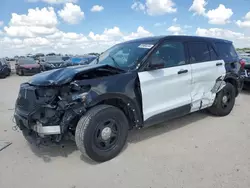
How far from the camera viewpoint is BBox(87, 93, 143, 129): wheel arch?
3.64 meters

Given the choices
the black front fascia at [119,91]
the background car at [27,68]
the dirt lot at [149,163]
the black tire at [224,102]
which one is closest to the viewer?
the dirt lot at [149,163]

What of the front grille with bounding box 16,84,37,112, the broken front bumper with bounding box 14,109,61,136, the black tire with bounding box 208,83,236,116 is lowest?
the black tire with bounding box 208,83,236,116

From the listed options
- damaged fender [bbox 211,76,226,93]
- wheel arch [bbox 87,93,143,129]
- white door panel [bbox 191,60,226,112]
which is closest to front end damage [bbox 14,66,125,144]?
wheel arch [bbox 87,93,143,129]

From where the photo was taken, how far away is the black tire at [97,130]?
10.7 feet

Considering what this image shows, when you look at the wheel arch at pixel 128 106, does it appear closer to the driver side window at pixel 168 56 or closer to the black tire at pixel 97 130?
the black tire at pixel 97 130

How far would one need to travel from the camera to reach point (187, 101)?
4.58 meters

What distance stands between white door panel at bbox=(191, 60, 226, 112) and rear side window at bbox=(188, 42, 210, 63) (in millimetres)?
98

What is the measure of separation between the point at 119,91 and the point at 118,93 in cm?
4

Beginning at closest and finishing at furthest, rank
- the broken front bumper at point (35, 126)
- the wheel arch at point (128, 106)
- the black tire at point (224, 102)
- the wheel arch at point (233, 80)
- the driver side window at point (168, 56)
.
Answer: the broken front bumper at point (35, 126), the wheel arch at point (128, 106), the driver side window at point (168, 56), the black tire at point (224, 102), the wheel arch at point (233, 80)

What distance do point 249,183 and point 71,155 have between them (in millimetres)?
2588

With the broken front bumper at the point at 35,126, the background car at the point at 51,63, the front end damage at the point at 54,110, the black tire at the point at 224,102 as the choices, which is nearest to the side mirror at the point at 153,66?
the front end damage at the point at 54,110

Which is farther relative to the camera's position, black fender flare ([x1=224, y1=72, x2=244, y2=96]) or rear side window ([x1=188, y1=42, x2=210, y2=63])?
black fender flare ([x1=224, y1=72, x2=244, y2=96])

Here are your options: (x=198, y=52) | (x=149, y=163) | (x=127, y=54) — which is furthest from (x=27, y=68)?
(x=149, y=163)

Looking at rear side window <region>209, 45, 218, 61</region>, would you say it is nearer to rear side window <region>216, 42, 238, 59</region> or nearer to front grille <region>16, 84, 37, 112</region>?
→ rear side window <region>216, 42, 238, 59</region>
